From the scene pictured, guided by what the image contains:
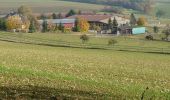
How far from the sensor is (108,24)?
17325 cm

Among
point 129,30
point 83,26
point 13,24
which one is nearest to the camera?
point 13,24

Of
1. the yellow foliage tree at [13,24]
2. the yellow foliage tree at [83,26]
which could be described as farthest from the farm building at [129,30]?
the yellow foliage tree at [13,24]

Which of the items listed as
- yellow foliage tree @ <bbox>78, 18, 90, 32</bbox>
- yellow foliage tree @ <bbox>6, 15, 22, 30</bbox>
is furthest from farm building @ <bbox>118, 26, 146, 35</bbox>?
yellow foliage tree @ <bbox>6, 15, 22, 30</bbox>

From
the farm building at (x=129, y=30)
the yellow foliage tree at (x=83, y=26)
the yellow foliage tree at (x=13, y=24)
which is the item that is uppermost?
the yellow foliage tree at (x=13, y=24)

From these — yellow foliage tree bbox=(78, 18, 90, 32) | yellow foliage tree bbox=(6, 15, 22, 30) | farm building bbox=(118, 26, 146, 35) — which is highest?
yellow foliage tree bbox=(6, 15, 22, 30)

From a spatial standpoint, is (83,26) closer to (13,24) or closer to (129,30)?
(129,30)

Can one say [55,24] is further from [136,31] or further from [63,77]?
[63,77]

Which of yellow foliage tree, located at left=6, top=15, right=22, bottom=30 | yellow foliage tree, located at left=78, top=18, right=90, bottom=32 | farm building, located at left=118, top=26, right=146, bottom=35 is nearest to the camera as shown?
yellow foliage tree, located at left=6, top=15, right=22, bottom=30

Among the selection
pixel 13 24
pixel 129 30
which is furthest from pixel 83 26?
pixel 13 24

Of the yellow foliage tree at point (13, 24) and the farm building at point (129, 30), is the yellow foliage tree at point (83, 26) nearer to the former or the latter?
the farm building at point (129, 30)

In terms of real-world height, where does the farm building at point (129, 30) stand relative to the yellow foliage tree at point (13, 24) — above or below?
below

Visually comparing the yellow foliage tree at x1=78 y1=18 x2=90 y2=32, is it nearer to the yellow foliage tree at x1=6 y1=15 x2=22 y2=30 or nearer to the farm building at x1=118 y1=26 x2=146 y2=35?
the farm building at x1=118 y1=26 x2=146 y2=35

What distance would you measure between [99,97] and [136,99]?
1.40m

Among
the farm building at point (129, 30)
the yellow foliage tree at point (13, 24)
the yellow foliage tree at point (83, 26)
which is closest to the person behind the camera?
the yellow foliage tree at point (13, 24)
